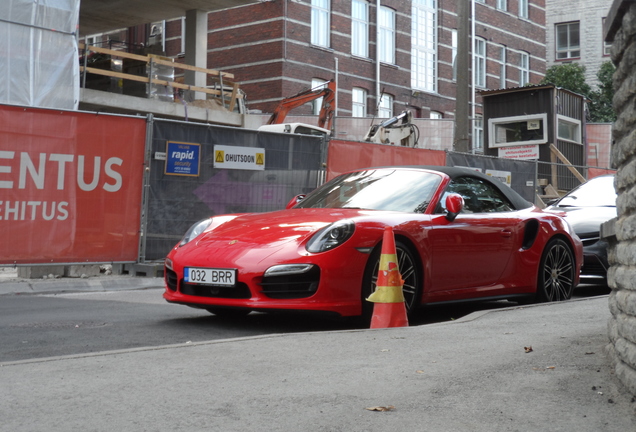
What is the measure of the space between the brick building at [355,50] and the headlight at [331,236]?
87.3 feet

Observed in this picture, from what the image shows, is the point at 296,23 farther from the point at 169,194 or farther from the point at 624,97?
the point at 624,97

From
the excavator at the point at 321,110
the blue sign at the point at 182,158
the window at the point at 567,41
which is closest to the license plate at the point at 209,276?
the blue sign at the point at 182,158

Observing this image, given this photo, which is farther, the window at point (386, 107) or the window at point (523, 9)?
the window at point (523, 9)

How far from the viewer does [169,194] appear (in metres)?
11.9

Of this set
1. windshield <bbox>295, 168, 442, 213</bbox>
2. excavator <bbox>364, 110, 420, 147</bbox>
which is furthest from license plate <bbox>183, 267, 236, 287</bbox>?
excavator <bbox>364, 110, 420, 147</bbox>

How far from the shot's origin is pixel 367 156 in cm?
1558

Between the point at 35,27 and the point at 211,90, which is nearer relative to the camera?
the point at 35,27

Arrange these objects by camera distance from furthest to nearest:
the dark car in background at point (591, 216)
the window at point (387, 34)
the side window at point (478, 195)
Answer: the window at point (387, 34) → the dark car in background at point (591, 216) → the side window at point (478, 195)

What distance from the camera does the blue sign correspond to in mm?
11992

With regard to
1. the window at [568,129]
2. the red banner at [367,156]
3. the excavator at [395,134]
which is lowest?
the red banner at [367,156]

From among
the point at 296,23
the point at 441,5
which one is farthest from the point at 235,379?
the point at 441,5

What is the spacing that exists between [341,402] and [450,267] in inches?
139

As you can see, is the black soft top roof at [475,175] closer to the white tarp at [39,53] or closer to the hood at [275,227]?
the hood at [275,227]

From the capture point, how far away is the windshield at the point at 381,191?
749 cm
